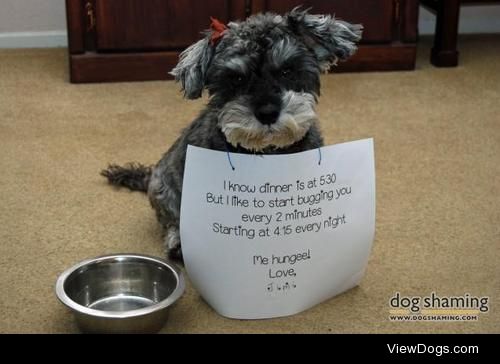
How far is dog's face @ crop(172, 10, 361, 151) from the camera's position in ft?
5.43

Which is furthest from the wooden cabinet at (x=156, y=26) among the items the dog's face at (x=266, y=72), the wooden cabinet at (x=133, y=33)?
the dog's face at (x=266, y=72)

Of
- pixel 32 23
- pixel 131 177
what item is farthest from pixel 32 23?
pixel 131 177

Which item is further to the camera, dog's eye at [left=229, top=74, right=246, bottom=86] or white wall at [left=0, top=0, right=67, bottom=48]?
white wall at [left=0, top=0, right=67, bottom=48]

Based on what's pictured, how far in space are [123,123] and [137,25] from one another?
61cm

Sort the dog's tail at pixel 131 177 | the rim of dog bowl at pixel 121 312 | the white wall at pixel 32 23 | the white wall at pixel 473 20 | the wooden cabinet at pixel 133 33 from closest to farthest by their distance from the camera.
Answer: the rim of dog bowl at pixel 121 312 → the dog's tail at pixel 131 177 → the wooden cabinet at pixel 133 33 → the white wall at pixel 32 23 → the white wall at pixel 473 20

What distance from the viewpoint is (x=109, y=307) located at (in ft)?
6.08

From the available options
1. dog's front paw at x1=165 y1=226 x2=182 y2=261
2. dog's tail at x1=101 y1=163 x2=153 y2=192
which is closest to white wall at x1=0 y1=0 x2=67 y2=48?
dog's tail at x1=101 y1=163 x2=153 y2=192

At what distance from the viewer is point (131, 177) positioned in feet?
7.98

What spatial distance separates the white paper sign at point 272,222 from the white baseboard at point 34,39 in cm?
238

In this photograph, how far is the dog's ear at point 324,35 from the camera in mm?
1772

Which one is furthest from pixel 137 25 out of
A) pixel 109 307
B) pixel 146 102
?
pixel 109 307

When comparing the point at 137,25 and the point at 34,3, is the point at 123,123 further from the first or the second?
the point at 34,3

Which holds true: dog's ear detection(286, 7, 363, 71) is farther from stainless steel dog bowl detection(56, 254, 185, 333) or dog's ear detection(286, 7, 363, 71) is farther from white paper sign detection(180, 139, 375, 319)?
stainless steel dog bowl detection(56, 254, 185, 333)

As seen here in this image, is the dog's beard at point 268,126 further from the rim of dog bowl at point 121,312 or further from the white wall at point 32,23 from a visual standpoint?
the white wall at point 32,23
